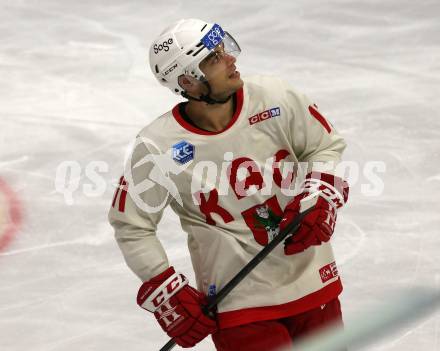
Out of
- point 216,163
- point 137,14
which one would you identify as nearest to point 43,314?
point 216,163

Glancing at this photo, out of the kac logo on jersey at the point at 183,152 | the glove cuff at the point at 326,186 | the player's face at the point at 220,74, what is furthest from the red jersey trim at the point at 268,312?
the player's face at the point at 220,74

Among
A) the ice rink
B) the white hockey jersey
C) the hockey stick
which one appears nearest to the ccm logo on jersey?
the white hockey jersey

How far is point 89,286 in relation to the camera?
4516 mm

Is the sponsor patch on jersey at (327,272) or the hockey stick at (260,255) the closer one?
the hockey stick at (260,255)

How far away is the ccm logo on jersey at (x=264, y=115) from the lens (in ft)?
10.4

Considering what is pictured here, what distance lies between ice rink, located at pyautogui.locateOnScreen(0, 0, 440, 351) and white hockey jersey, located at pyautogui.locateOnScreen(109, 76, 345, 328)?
770 mm

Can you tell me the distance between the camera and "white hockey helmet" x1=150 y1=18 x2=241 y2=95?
10.2 feet

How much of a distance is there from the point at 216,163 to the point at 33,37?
163 inches

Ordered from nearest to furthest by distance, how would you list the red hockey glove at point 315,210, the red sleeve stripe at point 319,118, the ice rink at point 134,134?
the red hockey glove at point 315,210 < the red sleeve stripe at point 319,118 < the ice rink at point 134,134

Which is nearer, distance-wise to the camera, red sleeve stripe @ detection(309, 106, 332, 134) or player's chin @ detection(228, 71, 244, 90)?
player's chin @ detection(228, 71, 244, 90)

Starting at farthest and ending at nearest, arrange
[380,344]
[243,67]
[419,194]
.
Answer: [243,67], [419,194], [380,344]

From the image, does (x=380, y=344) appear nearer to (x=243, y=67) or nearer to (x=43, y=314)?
(x=43, y=314)

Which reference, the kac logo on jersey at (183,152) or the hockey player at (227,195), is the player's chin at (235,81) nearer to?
the hockey player at (227,195)

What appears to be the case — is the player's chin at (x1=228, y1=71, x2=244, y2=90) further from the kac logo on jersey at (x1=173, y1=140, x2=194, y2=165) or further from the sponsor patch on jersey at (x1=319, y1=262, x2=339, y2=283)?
the sponsor patch on jersey at (x1=319, y1=262, x2=339, y2=283)
